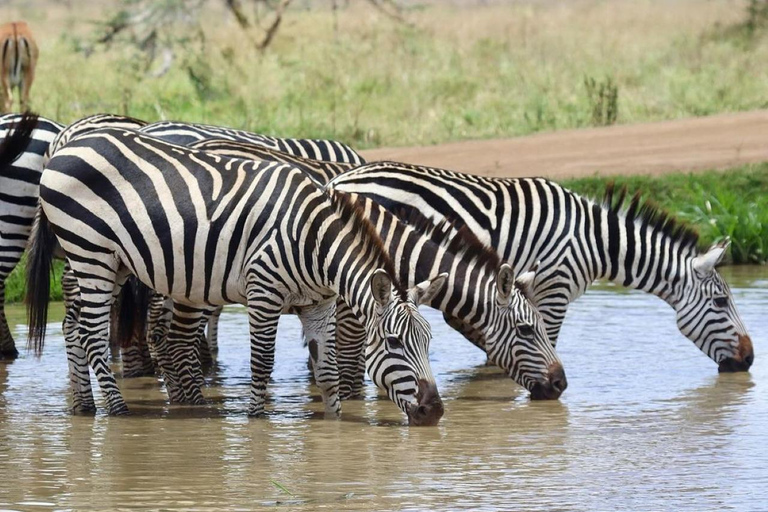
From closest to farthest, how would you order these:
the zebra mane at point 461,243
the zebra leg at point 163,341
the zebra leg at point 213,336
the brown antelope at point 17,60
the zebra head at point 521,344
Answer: the zebra mane at point 461,243, the zebra head at point 521,344, the zebra leg at point 163,341, the zebra leg at point 213,336, the brown antelope at point 17,60

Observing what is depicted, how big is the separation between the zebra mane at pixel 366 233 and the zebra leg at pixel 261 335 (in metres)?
0.55

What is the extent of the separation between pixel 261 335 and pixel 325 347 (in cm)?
36

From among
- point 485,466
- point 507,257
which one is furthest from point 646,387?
point 485,466

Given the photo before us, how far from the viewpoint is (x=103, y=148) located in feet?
23.1

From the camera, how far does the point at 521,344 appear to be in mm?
7105

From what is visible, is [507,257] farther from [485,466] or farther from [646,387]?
[485,466]

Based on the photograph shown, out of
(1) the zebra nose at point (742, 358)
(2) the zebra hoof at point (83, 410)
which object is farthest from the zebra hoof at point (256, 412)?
(1) the zebra nose at point (742, 358)

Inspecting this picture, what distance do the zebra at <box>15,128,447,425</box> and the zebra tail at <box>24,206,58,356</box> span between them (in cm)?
66

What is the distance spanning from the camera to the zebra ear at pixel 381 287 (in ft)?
20.5

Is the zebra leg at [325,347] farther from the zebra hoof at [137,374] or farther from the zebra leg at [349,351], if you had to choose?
the zebra hoof at [137,374]

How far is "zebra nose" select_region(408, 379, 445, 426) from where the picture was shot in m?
6.27

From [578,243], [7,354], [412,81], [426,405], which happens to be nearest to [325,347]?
[426,405]

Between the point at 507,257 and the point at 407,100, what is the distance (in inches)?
477

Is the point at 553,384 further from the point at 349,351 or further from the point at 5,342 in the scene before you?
the point at 5,342
